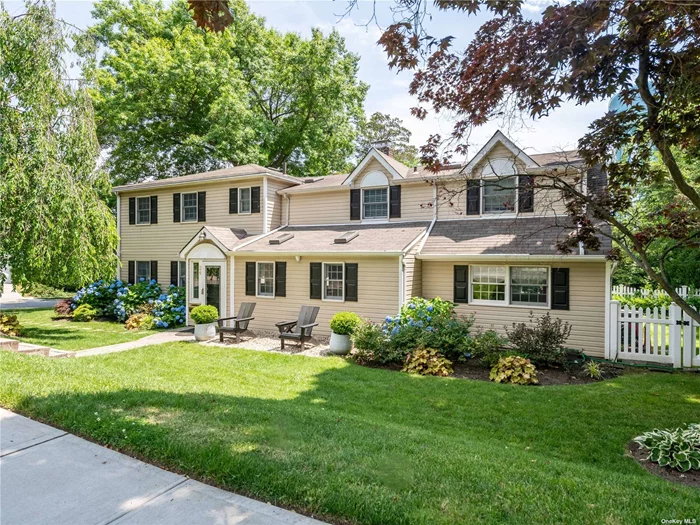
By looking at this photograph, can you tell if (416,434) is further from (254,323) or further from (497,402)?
(254,323)

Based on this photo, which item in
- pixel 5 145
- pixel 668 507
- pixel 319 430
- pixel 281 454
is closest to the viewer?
pixel 668 507

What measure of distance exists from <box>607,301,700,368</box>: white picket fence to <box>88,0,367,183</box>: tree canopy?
20313 millimetres

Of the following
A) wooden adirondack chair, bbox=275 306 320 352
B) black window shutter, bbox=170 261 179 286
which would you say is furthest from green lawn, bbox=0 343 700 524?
black window shutter, bbox=170 261 179 286

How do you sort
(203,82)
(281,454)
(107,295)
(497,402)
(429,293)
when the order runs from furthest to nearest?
(203,82) < (107,295) < (429,293) < (497,402) < (281,454)

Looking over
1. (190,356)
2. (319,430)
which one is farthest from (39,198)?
(319,430)

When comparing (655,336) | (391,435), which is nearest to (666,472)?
(391,435)

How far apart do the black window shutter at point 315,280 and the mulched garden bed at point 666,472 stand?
9.39 m

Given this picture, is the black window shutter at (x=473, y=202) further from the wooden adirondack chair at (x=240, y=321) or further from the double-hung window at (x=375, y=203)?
the wooden adirondack chair at (x=240, y=321)

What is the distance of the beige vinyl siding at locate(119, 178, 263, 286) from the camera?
54.2 ft

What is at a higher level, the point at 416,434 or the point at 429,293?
the point at 429,293

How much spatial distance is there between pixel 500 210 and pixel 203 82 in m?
18.9

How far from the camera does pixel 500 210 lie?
13.1 metres

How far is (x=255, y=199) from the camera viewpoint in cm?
1606

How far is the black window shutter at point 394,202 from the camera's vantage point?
14508mm
